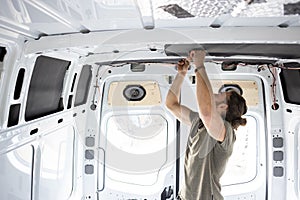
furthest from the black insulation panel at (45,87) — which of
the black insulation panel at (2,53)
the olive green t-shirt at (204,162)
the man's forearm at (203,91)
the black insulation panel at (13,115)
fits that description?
the olive green t-shirt at (204,162)

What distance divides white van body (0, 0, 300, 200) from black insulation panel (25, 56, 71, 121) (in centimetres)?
1

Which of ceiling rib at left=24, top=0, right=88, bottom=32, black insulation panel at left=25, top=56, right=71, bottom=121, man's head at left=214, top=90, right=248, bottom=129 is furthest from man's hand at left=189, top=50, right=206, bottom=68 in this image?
black insulation panel at left=25, top=56, right=71, bottom=121

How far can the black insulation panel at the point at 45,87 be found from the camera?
3083 mm

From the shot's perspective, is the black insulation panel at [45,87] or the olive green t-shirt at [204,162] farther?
the olive green t-shirt at [204,162]

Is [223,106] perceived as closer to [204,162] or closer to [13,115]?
[204,162]

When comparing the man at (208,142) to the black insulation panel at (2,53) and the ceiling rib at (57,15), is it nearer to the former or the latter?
the ceiling rib at (57,15)

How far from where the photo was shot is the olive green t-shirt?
3.41 m

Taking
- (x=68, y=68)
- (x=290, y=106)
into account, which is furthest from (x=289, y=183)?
(x=68, y=68)

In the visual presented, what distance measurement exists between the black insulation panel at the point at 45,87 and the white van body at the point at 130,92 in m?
0.01

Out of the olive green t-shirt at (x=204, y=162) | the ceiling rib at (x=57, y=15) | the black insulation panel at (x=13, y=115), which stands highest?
the ceiling rib at (x=57, y=15)

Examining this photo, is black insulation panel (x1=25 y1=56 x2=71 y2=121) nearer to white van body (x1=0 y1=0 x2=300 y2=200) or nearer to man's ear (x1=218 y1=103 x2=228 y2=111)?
white van body (x1=0 y1=0 x2=300 y2=200)

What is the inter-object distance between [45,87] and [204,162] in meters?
1.67

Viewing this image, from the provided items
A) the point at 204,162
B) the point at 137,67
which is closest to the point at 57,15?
the point at 204,162

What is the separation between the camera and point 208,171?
3.50 meters
